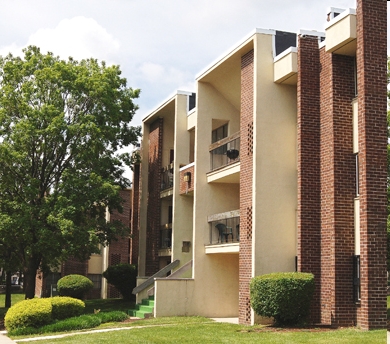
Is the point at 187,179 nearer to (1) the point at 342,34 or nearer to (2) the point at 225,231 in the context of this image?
(2) the point at 225,231

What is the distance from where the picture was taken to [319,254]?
62.2 ft

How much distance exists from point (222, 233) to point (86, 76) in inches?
389

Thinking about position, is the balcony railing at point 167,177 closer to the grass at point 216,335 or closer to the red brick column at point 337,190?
the grass at point 216,335

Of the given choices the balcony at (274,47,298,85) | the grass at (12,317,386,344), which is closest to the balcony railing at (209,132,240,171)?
the balcony at (274,47,298,85)

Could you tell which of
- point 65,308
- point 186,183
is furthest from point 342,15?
point 65,308

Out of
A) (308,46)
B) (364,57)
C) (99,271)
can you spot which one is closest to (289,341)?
(364,57)

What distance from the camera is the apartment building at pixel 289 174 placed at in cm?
1727

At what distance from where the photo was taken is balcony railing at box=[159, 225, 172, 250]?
30.8 metres

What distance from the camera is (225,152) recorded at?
24828mm

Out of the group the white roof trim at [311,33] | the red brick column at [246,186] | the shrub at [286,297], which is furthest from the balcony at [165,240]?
the white roof trim at [311,33]

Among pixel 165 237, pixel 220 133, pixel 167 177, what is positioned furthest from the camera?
pixel 167 177

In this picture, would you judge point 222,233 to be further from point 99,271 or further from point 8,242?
point 99,271

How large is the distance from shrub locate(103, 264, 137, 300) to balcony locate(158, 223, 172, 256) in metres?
2.99

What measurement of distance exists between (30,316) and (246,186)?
843cm
